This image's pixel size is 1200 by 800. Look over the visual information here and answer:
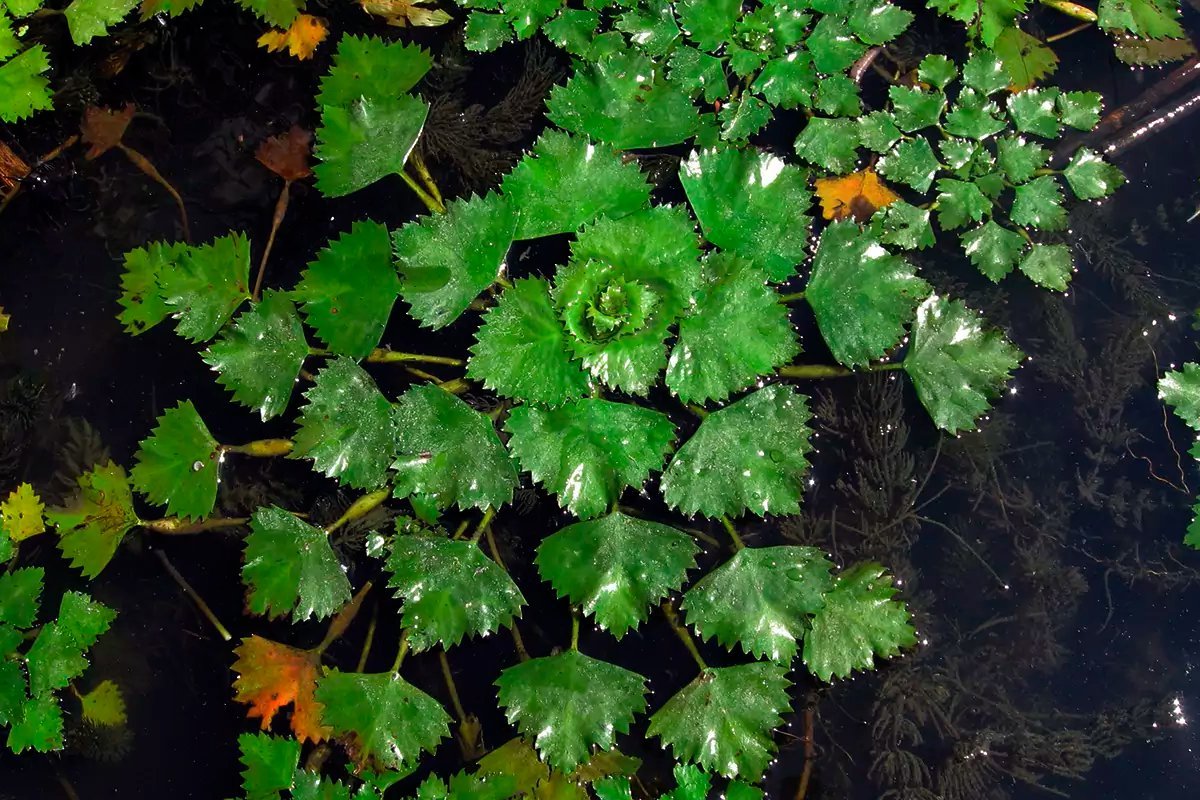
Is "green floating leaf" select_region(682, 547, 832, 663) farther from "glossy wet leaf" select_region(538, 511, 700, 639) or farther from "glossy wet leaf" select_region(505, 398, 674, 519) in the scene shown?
"glossy wet leaf" select_region(505, 398, 674, 519)

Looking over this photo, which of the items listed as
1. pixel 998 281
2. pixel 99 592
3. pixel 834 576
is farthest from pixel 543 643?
pixel 998 281

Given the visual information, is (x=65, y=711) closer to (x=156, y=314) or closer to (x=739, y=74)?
(x=156, y=314)

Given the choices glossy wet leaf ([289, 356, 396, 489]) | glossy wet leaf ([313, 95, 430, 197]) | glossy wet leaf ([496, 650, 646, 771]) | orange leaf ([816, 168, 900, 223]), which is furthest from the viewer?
orange leaf ([816, 168, 900, 223])

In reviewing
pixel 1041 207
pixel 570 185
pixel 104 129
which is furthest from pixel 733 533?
pixel 104 129

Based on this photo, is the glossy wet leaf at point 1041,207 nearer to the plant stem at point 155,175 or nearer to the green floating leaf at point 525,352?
the green floating leaf at point 525,352

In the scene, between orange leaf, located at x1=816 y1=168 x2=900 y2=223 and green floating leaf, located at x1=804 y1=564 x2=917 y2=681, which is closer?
green floating leaf, located at x1=804 y1=564 x2=917 y2=681

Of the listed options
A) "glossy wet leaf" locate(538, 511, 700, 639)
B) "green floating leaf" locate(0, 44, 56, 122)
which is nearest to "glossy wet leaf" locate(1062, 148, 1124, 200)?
"glossy wet leaf" locate(538, 511, 700, 639)

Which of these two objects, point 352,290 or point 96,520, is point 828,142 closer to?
point 352,290
